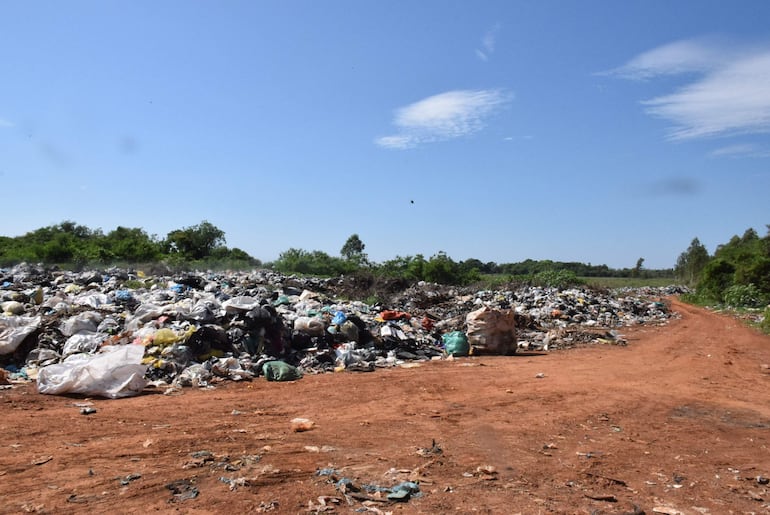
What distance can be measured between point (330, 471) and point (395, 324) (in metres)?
6.80

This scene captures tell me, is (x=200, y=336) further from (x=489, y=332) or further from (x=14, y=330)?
(x=489, y=332)

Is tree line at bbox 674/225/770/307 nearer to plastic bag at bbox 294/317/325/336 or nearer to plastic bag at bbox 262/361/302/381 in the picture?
plastic bag at bbox 294/317/325/336

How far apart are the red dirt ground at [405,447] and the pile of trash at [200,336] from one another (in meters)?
0.45

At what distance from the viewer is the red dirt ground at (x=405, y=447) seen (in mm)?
3129

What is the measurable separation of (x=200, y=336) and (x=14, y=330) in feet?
7.73

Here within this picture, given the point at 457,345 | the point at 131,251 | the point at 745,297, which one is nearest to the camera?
the point at 457,345

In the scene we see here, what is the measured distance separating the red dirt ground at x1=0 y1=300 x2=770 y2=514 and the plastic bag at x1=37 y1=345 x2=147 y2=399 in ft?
0.51

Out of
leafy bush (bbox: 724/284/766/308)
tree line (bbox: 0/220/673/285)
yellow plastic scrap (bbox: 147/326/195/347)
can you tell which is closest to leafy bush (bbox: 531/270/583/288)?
tree line (bbox: 0/220/673/285)

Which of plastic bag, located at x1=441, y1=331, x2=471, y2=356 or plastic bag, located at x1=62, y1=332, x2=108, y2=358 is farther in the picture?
plastic bag, located at x1=441, y1=331, x2=471, y2=356

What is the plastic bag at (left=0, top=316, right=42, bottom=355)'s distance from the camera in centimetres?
676

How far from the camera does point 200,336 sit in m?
7.21

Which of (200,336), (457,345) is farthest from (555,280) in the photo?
(200,336)

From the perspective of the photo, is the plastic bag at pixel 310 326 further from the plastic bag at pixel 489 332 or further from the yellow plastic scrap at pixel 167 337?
the plastic bag at pixel 489 332

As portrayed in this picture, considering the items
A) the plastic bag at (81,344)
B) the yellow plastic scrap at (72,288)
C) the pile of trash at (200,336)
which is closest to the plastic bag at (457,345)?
the pile of trash at (200,336)
